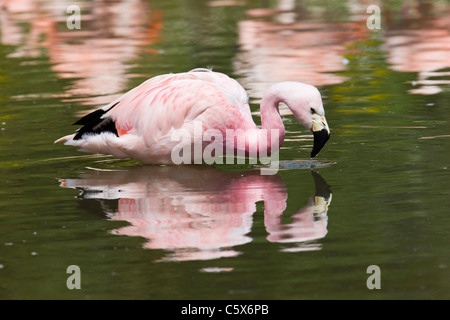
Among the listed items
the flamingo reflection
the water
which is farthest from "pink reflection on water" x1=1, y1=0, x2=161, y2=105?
the flamingo reflection

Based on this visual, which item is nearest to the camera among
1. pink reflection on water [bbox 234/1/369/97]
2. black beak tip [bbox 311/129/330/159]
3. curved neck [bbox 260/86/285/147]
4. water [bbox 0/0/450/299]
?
water [bbox 0/0/450/299]

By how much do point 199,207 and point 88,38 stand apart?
9.64 m

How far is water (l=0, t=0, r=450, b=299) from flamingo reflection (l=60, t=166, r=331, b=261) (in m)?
0.01

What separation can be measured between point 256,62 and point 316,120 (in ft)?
17.8

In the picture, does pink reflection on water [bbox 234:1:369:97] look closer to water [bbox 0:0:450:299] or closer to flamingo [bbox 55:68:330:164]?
water [bbox 0:0:450:299]

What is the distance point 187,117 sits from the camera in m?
7.45

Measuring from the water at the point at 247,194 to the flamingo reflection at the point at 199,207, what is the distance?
0.01 m

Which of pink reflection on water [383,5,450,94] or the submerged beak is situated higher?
the submerged beak

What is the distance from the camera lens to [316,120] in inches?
279

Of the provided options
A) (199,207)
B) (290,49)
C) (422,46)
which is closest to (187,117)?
(199,207)

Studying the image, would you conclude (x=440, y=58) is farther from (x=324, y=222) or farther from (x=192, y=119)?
(x=324, y=222)

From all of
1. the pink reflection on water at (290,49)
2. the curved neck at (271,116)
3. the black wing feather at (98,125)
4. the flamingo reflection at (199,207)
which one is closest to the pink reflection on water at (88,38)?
the pink reflection on water at (290,49)

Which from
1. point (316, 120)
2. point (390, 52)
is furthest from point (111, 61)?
point (316, 120)

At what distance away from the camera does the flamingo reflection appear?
554 cm
